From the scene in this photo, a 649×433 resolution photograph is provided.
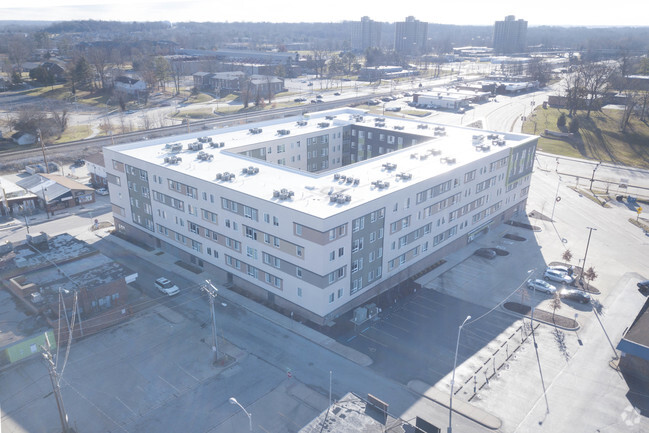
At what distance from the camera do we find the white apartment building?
168 feet

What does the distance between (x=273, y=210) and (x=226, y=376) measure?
17579 millimetres

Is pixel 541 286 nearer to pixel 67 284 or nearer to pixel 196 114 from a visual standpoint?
pixel 67 284

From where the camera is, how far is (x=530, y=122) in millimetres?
154375

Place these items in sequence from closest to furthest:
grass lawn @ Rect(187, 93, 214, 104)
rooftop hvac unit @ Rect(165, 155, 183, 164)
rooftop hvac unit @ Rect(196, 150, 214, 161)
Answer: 1. rooftop hvac unit @ Rect(165, 155, 183, 164)
2. rooftop hvac unit @ Rect(196, 150, 214, 161)
3. grass lawn @ Rect(187, 93, 214, 104)

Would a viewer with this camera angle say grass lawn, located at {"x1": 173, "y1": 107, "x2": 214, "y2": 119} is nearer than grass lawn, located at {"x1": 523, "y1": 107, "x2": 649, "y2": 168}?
No

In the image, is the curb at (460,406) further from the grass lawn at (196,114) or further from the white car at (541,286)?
the grass lawn at (196,114)

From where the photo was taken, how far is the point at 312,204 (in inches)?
2018

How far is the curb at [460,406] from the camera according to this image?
39122 millimetres

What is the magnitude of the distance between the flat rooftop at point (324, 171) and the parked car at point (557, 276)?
60.6 feet

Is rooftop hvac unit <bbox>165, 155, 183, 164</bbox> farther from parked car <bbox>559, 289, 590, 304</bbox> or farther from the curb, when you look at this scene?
parked car <bbox>559, 289, 590, 304</bbox>

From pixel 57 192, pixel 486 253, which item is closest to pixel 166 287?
pixel 57 192

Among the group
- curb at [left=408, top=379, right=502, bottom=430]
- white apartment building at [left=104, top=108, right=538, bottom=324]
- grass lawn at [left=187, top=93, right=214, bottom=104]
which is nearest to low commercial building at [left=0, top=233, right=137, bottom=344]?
white apartment building at [left=104, top=108, right=538, bottom=324]

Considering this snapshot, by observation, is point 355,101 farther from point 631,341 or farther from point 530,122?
point 631,341

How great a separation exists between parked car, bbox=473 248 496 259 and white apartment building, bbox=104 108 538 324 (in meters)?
3.19
